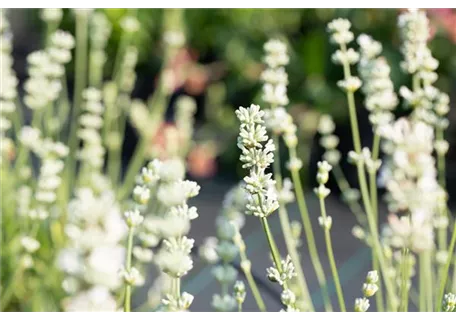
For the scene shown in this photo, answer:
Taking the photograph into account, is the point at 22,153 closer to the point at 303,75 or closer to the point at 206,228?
the point at 206,228

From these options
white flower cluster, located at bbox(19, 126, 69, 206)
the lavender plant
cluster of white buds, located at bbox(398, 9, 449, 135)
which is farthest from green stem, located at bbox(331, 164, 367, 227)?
white flower cluster, located at bbox(19, 126, 69, 206)

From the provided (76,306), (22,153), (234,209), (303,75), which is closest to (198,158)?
(303,75)

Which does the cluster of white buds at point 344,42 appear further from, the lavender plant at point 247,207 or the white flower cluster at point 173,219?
the white flower cluster at point 173,219

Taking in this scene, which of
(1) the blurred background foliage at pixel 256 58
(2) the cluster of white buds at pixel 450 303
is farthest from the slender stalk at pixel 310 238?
(1) the blurred background foliage at pixel 256 58

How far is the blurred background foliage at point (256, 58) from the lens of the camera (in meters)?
2.26

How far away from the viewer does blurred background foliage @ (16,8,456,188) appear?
7.42 feet

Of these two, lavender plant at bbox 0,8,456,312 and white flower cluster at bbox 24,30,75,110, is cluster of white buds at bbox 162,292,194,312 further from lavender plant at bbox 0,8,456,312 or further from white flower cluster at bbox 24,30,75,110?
white flower cluster at bbox 24,30,75,110

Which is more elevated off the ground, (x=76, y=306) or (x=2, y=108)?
(x=2, y=108)

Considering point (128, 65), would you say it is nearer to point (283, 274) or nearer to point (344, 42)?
point (344, 42)

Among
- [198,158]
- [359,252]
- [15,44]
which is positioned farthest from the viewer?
[15,44]

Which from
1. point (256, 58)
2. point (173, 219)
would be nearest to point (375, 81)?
point (173, 219)

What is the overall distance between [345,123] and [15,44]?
6.80ft

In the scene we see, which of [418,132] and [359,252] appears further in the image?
[359,252]

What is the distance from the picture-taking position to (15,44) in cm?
376
